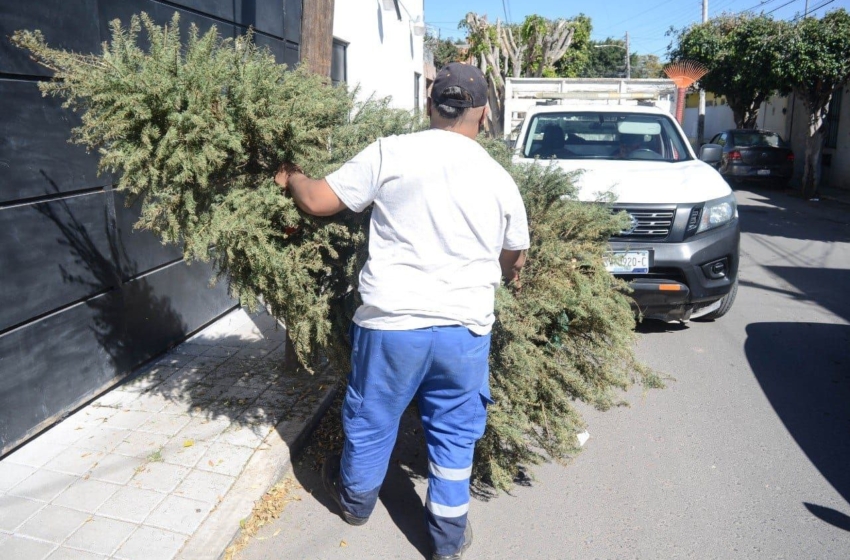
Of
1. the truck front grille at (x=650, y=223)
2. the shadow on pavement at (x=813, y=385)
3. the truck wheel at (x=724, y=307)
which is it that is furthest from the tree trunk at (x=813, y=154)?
the truck front grille at (x=650, y=223)

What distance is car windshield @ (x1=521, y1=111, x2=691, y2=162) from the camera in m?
7.29

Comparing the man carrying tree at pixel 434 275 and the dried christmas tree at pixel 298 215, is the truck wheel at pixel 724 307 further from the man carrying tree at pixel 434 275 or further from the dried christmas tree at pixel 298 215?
the man carrying tree at pixel 434 275

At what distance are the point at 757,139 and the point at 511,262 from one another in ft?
63.5

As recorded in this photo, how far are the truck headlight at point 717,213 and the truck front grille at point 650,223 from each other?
11.6 inches

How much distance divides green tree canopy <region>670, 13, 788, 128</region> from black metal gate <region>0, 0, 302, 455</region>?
620 inches

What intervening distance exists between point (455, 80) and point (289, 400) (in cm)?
261

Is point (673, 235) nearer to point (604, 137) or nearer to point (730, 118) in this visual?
point (604, 137)

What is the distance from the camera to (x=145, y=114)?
2.86 metres

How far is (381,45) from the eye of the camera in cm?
1290

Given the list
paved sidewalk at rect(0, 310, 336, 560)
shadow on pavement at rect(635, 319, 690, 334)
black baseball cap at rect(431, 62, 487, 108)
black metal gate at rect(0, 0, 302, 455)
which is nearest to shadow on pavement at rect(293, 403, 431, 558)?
paved sidewalk at rect(0, 310, 336, 560)

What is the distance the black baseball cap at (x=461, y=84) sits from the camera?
288 centimetres

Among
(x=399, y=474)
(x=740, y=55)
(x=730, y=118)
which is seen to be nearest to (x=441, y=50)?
(x=730, y=118)

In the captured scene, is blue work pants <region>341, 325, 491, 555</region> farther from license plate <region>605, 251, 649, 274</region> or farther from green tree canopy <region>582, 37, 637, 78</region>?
green tree canopy <region>582, 37, 637, 78</region>

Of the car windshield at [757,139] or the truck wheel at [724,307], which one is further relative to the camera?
the car windshield at [757,139]
